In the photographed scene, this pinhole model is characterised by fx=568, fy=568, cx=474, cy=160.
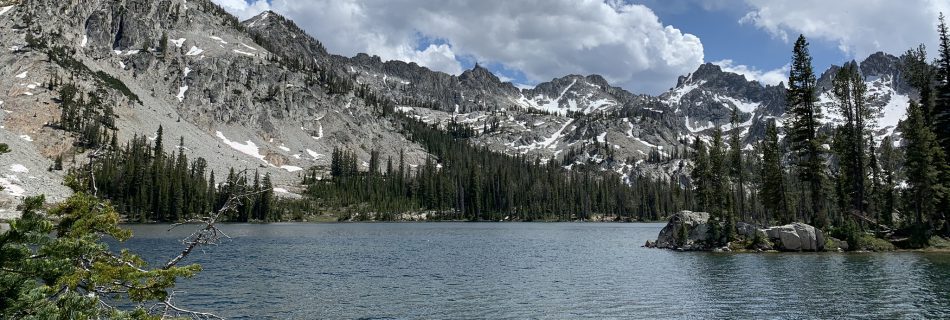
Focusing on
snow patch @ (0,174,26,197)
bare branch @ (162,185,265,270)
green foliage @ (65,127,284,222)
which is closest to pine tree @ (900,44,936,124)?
bare branch @ (162,185,265,270)

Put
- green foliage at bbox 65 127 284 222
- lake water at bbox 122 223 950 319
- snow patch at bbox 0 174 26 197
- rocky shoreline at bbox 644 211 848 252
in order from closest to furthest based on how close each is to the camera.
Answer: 1. lake water at bbox 122 223 950 319
2. rocky shoreline at bbox 644 211 848 252
3. snow patch at bbox 0 174 26 197
4. green foliage at bbox 65 127 284 222

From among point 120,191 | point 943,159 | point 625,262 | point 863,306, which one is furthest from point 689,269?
point 120,191

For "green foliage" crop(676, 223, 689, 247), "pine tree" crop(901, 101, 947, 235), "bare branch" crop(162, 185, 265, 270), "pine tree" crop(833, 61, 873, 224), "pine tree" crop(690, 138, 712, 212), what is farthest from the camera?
"pine tree" crop(690, 138, 712, 212)

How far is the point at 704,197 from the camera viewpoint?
83.5 m

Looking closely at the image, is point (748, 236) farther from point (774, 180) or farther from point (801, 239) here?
point (774, 180)

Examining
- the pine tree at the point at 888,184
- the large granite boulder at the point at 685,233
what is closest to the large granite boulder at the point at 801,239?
the large granite boulder at the point at 685,233

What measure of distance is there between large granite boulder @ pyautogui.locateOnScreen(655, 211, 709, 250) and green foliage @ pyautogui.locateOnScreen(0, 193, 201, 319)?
2684 inches

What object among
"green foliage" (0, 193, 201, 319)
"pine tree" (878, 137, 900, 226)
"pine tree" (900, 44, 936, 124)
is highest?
"pine tree" (900, 44, 936, 124)

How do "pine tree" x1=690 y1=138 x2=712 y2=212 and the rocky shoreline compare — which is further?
"pine tree" x1=690 y1=138 x2=712 y2=212

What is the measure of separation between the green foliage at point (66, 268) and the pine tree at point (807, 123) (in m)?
74.3

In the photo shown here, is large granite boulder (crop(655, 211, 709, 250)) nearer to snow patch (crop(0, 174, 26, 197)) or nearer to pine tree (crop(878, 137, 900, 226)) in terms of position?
pine tree (crop(878, 137, 900, 226))

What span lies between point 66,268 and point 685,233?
7196cm

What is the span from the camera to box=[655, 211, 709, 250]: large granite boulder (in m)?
71.8

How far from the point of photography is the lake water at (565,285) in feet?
101
